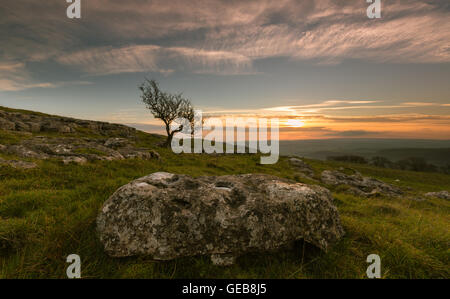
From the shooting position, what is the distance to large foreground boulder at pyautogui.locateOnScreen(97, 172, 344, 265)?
3.55m

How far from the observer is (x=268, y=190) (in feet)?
15.5

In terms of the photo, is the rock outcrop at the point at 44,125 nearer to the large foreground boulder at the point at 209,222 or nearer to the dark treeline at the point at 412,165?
the large foreground boulder at the point at 209,222

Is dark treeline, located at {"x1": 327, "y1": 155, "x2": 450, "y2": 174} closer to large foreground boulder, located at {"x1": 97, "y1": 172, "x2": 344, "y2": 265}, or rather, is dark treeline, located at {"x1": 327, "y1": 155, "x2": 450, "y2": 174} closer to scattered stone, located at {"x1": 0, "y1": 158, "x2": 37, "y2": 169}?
large foreground boulder, located at {"x1": 97, "y1": 172, "x2": 344, "y2": 265}

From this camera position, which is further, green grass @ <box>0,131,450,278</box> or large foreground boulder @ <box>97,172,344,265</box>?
large foreground boulder @ <box>97,172,344,265</box>

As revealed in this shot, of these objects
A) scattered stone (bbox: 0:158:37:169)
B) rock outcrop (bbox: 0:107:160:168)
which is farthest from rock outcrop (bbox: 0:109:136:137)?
scattered stone (bbox: 0:158:37:169)

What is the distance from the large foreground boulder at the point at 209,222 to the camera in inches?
140

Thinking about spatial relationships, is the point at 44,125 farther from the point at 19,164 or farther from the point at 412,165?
the point at 412,165

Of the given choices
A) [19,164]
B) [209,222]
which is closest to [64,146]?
[19,164]

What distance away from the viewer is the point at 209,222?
376 centimetres

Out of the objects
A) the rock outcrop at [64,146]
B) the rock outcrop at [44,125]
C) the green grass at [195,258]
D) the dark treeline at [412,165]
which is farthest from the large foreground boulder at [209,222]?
the dark treeline at [412,165]

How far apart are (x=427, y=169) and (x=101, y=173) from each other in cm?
15163

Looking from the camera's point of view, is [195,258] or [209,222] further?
[209,222]
